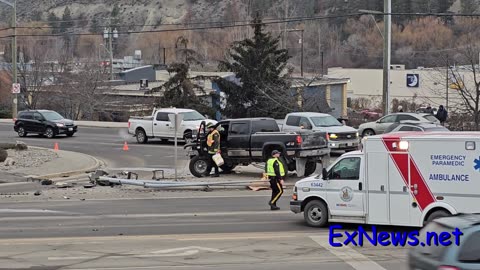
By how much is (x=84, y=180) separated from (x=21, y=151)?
7097 mm

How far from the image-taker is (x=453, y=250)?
23.6 feet

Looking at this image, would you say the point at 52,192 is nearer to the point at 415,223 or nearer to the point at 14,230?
the point at 14,230

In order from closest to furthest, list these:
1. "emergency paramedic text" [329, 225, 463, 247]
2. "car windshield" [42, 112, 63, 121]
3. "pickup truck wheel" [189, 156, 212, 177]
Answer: "emergency paramedic text" [329, 225, 463, 247] → "pickup truck wheel" [189, 156, 212, 177] → "car windshield" [42, 112, 63, 121]

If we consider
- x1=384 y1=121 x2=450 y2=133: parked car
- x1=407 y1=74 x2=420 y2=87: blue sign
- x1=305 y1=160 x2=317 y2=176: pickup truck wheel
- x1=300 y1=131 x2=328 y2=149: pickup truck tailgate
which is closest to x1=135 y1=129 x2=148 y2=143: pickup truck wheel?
x1=384 y1=121 x2=450 y2=133: parked car

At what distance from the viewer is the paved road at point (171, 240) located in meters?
11.9

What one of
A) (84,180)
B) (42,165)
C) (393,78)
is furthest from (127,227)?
(393,78)

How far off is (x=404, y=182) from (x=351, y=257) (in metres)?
3.08

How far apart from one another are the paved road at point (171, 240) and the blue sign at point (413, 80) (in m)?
84.0

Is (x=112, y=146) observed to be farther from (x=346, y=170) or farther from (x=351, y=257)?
(x=351, y=257)

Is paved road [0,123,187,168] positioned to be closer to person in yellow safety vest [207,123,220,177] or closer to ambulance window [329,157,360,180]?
person in yellow safety vest [207,123,220,177]

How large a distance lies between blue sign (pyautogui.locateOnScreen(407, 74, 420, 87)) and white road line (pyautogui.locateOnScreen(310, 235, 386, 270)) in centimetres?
9019

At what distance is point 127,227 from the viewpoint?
16062mm

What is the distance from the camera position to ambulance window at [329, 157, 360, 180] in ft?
50.7

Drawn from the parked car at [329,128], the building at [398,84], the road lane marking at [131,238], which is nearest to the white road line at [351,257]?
the road lane marking at [131,238]
